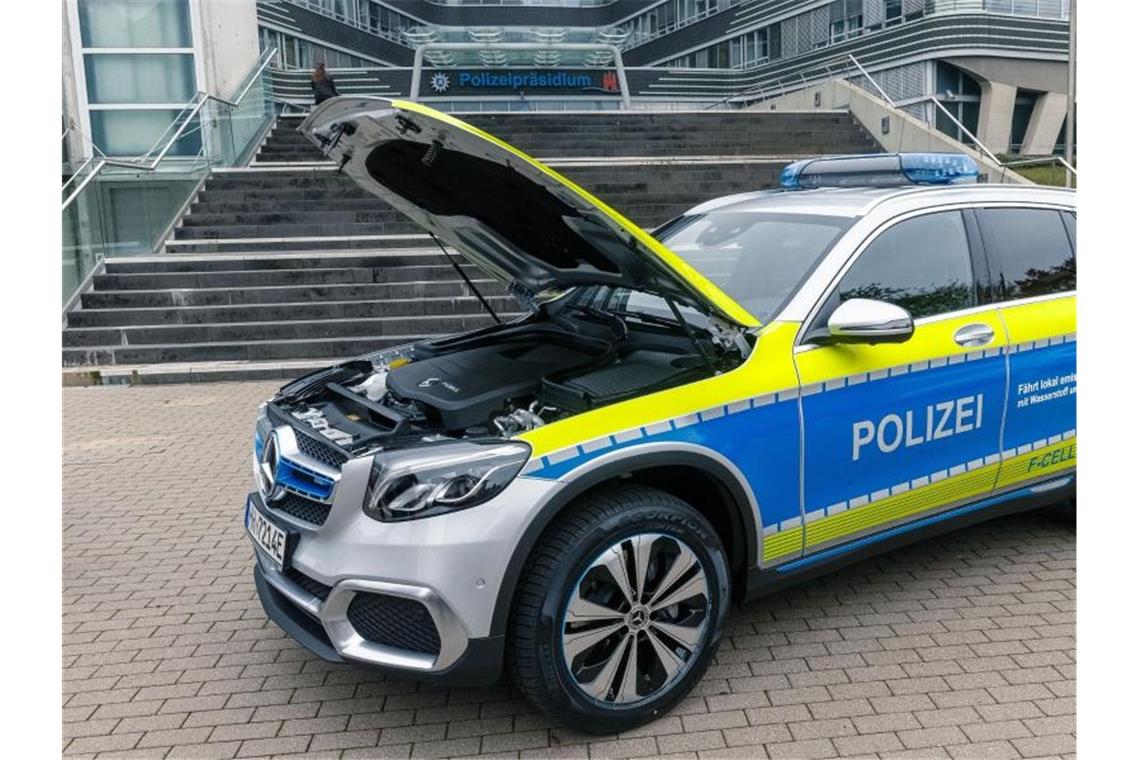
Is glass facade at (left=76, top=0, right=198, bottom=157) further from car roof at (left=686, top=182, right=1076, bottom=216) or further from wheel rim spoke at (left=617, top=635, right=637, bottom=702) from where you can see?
wheel rim spoke at (left=617, top=635, right=637, bottom=702)

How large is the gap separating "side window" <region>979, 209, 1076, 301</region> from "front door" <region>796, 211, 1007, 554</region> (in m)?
0.16

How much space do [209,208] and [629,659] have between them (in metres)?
12.7

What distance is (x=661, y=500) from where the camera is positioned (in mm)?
2912

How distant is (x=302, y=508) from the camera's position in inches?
115

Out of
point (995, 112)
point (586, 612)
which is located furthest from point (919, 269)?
point (995, 112)

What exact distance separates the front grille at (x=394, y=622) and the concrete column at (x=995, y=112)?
118 ft

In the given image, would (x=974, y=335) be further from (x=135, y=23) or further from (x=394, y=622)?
(x=135, y=23)

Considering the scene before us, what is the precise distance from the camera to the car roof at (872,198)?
380cm

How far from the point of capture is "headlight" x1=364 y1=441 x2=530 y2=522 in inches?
104

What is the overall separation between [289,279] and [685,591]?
9.17 meters

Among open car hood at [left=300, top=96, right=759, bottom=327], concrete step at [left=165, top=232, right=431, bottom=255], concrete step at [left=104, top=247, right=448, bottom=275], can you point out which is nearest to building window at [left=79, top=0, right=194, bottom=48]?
concrete step at [left=165, top=232, right=431, bottom=255]

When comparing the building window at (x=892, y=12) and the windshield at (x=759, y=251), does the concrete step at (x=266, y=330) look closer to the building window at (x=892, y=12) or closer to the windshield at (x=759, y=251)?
the windshield at (x=759, y=251)

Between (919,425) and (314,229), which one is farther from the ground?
(314,229)

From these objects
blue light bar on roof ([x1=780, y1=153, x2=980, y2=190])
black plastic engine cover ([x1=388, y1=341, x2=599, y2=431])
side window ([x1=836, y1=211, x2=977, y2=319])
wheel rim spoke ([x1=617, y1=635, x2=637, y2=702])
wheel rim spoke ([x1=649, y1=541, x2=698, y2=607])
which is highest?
blue light bar on roof ([x1=780, y1=153, x2=980, y2=190])
